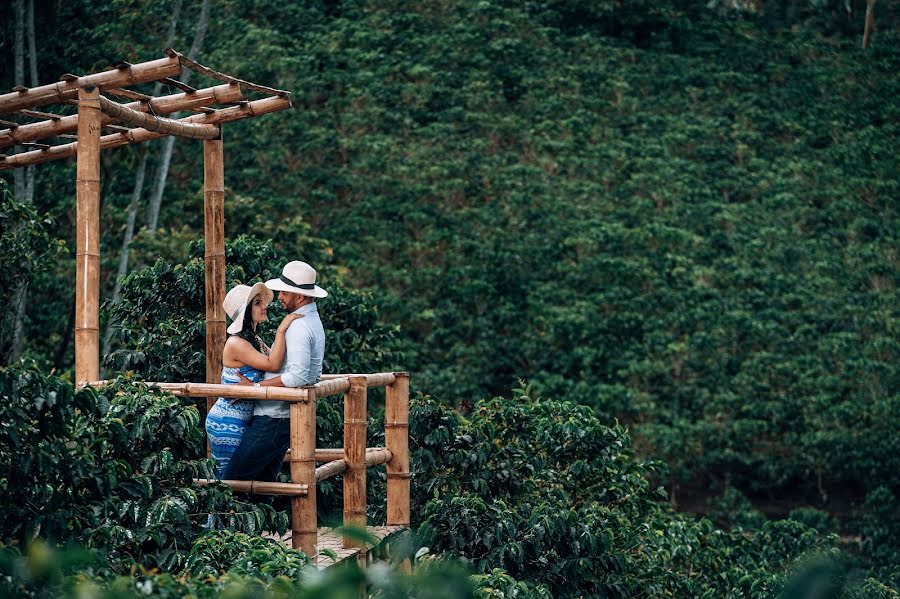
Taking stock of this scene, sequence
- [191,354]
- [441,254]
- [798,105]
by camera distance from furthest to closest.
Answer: [798,105] → [441,254] → [191,354]

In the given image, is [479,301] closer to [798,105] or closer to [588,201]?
[588,201]

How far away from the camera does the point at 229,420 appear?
3.85 m

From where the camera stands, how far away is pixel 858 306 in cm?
1343

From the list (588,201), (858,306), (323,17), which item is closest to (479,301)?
(588,201)

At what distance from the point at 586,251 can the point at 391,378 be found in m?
9.82

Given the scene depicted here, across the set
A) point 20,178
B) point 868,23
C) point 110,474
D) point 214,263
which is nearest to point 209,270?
point 214,263

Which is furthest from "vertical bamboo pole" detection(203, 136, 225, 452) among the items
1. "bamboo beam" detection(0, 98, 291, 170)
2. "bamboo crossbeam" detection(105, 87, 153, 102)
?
"bamboo crossbeam" detection(105, 87, 153, 102)

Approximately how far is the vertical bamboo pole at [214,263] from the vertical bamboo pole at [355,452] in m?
0.74

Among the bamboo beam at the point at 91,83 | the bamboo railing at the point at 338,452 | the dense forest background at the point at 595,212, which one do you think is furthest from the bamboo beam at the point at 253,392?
the dense forest background at the point at 595,212

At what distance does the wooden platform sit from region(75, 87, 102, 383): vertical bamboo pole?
2.96ft

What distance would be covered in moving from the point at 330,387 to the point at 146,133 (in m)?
1.66

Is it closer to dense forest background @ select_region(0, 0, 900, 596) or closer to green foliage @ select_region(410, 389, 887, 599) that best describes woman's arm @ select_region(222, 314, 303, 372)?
green foliage @ select_region(410, 389, 887, 599)

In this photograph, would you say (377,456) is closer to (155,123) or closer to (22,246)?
(155,123)

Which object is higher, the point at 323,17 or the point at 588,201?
the point at 323,17
